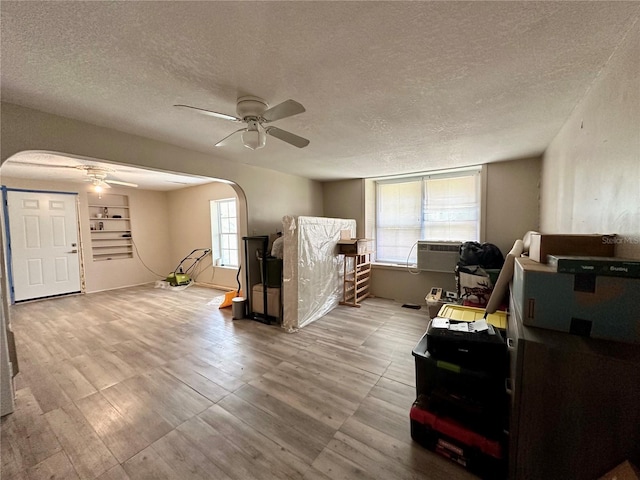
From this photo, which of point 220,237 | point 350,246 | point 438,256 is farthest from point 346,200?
point 220,237

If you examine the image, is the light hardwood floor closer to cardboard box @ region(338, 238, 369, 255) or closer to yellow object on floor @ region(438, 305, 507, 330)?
yellow object on floor @ region(438, 305, 507, 330)

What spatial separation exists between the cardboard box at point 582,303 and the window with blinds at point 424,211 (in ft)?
10.5

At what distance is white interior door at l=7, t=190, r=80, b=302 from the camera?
4500 millimetres

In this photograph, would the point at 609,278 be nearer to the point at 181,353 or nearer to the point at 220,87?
the point at 220,87

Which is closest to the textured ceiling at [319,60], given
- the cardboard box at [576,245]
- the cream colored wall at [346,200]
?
the cardboard box at [576,245]

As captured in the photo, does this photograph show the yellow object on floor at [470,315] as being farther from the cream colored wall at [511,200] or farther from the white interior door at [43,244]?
the white interior door at [43,244]

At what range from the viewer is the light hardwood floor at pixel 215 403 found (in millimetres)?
1419

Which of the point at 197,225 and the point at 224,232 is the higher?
the point at 197,225

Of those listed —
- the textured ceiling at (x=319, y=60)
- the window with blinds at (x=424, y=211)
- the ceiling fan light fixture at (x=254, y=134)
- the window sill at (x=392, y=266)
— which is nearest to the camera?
the textured ceiling at (x=319, y=60)

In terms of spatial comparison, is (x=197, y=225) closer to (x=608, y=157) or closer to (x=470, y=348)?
(x=470, y=348)

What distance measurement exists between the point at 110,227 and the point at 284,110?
6.41 meters

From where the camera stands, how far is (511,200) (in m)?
3.50

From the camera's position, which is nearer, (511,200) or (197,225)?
(511,200)

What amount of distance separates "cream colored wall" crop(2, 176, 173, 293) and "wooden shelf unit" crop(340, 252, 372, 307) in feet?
17.3
